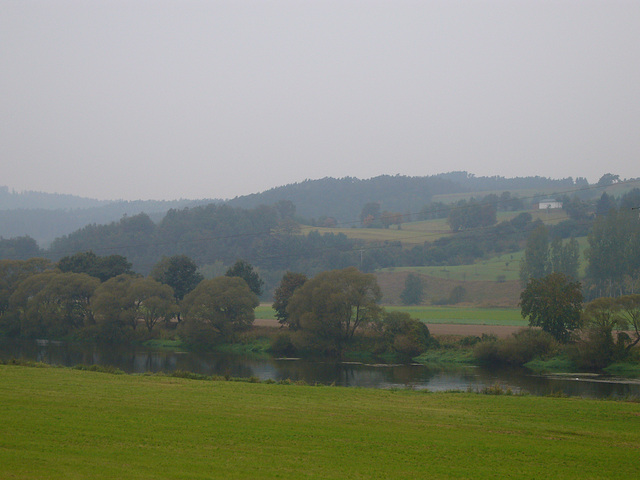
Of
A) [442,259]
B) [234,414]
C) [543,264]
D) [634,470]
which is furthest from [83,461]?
[442,259]

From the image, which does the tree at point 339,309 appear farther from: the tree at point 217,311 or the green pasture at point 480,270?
the green pasture at point 480,270

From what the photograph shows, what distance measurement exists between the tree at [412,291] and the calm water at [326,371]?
5654cm

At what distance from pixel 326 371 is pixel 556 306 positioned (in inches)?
721

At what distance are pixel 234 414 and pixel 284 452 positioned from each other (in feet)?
15.7

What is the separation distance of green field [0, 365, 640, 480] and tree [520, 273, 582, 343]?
24.8 m

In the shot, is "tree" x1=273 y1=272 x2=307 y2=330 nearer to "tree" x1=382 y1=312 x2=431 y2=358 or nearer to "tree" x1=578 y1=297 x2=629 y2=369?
"tree" x1=382 y1=312 x2=431 y2=358

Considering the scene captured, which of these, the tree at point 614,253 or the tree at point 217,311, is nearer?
the tree at point 217,311

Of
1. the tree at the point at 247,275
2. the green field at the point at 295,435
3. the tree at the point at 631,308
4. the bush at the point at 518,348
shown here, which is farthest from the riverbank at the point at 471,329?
the green field at the point at 295,435

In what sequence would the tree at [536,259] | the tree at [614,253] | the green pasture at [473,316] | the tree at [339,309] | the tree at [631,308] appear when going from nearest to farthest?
the tree at [631,308] → the tree at [339,309] → the green pasture at [473,316] → the tree at [614,253] → the tree at [536,259]

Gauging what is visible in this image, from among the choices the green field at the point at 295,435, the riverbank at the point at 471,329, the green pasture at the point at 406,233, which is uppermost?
the green pasture at the point at 406,233

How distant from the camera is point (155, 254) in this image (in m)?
152

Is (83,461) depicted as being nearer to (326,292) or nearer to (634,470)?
(634,470)

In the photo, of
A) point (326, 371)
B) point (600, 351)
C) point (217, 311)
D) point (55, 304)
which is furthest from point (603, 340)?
point (55, 304)

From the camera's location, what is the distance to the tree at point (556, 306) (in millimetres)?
49281
